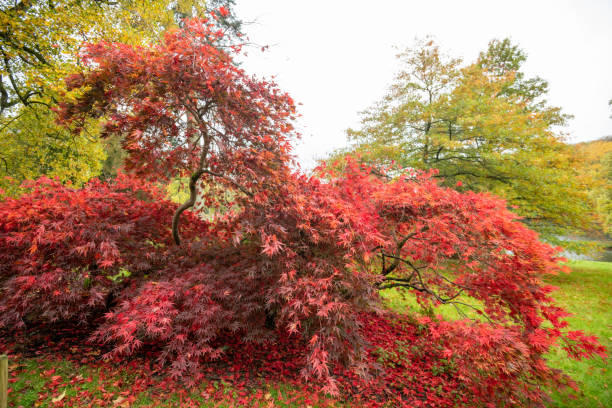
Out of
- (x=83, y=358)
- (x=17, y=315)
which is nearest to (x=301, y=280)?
(x=83, y=358)

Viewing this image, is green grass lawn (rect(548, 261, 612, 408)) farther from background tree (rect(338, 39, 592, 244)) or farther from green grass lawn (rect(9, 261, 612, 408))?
background tree (rect(338, 39, 592, 244))

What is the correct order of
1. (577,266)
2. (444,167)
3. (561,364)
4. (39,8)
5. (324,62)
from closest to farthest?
(561,364) < (39,8) < (444,167) < (324,62) < (577,266)

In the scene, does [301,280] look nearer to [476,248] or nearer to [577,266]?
[476,248]

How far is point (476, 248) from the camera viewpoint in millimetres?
3475

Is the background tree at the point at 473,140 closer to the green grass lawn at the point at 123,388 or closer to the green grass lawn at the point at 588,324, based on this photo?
the green grass lawn at the point at 588,324

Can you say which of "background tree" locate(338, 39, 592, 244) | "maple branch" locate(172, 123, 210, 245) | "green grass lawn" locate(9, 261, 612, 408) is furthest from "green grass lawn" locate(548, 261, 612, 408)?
"maple branch" locate(172, 123, 210, 245)

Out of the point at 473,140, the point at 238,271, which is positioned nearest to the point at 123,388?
the point at 238,271

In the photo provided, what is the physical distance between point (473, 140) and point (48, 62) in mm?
12997

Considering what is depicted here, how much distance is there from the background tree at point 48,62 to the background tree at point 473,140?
7.29 metres

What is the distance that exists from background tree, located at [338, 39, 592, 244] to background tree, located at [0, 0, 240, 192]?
7.29 m

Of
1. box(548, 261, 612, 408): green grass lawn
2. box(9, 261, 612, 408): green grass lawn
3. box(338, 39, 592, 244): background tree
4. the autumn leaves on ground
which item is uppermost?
box(338, 39, 592, 244): background tree

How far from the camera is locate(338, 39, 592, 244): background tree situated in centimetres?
816

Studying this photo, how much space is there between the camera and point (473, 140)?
30.2 feet

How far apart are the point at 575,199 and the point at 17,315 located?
553 inches
